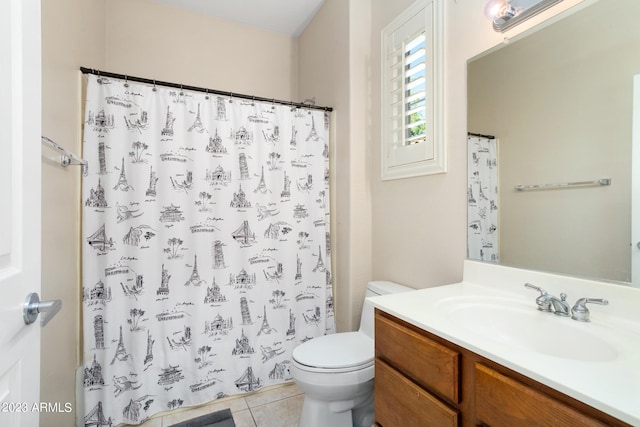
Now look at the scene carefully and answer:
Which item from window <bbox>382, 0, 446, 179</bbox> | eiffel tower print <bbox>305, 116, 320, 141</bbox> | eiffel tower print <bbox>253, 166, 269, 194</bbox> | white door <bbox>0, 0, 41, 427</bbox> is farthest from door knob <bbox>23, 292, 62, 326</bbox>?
eiffel tower print <bbox>305, 116, 320, 141</bbox>

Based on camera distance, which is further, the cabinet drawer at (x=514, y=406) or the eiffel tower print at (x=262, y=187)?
the eiffel tower print at (x=262, y=187)

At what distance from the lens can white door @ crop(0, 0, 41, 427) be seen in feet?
1.83

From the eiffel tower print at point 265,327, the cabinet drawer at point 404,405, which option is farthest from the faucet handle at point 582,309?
the eiffel tower print at point 265,327

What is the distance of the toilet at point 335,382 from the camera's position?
128 cm

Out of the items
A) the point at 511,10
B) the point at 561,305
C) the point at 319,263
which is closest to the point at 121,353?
the point at 319,263

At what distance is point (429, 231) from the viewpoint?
4.84 feet

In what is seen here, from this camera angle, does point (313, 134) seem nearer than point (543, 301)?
No

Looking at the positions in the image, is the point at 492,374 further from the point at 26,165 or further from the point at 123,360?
the point at 123,360

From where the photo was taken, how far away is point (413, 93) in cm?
156

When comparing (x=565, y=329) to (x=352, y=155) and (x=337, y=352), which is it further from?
(x=352, y=155)

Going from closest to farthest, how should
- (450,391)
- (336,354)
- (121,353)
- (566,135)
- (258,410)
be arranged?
(450,391) < (566,135) < (336,354) < (121,353) < (258,410)

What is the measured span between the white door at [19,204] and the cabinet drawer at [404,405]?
956 mm

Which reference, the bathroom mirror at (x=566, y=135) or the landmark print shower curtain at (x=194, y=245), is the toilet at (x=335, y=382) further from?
the bathroom mirror at (x=566, y=135)

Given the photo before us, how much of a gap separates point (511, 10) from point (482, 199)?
74 cm
